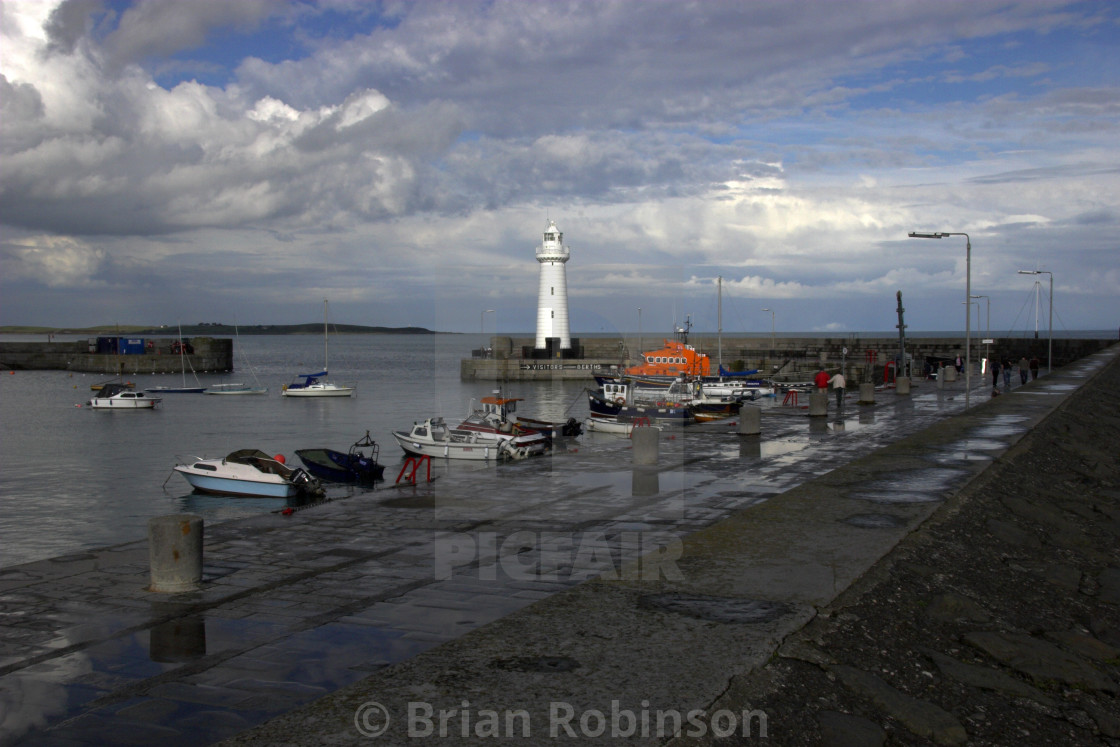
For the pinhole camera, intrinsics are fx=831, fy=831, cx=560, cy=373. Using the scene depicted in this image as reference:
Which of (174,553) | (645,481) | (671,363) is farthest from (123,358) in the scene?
(174,553)

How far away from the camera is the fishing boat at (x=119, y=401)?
61469 millimetres

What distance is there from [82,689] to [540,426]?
2759 cm

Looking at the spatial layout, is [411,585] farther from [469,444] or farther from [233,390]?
[233,390]

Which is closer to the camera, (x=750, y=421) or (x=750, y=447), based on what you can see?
(x=750, y=447)

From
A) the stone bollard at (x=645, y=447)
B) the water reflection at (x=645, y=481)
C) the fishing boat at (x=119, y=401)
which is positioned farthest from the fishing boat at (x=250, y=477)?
the fishing boat at (x=119, y=401)

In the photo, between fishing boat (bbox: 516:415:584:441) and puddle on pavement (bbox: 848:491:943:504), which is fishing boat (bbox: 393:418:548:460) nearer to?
fishing boat (bbox: 516:415:584:441)

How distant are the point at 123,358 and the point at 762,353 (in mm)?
79993

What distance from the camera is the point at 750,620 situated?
22.0 feet

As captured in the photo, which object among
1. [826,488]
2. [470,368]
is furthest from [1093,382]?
[470,368]

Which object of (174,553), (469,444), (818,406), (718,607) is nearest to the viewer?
(718,607)

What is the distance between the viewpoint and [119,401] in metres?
61.9

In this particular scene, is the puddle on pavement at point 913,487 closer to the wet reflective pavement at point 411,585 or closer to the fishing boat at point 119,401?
the wet reflective pavement at point 411,585

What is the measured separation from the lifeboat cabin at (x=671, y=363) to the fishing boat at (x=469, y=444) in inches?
1315

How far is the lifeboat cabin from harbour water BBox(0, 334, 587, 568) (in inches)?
240
